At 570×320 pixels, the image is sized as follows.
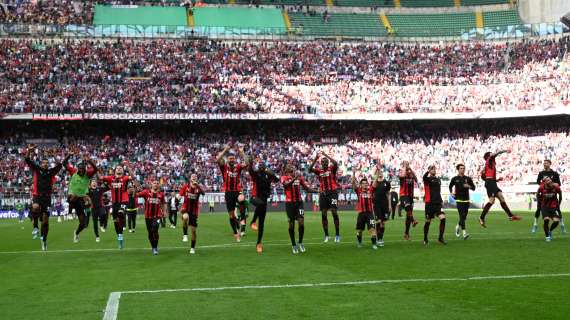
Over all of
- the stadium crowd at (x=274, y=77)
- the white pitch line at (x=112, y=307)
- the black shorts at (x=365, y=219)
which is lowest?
the white pitch line at (x=112, y=307)

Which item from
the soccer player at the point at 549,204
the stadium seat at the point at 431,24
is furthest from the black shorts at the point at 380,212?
the stadium seat at the point at 431,24

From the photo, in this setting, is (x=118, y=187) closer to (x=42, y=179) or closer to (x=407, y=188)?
(x=42, y=179)

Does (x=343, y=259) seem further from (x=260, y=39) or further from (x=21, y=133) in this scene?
(x=260, y=39)

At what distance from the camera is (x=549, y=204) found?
22.1 metres

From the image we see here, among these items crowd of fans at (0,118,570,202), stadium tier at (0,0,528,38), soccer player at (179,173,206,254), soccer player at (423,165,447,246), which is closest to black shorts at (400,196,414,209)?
soccer player at (423,165,447,246)

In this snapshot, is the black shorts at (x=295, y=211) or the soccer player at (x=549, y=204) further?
the soccer player at (x=549, y=204)

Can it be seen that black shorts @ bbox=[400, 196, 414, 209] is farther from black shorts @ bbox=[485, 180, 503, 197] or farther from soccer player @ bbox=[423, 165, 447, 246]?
black shorts @ bbox=[485, 180, 503, 197]

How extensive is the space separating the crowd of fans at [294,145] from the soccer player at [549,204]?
41.3 m

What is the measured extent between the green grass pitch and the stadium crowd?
4890 centimetres

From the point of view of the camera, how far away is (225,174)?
25.2 metres

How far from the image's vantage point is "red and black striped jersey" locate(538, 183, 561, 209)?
22.1 m

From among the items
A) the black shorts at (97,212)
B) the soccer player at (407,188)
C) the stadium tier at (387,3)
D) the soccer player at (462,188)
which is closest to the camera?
the soccer player at (462,188)

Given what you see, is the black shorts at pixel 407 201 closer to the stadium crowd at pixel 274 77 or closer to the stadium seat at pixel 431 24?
the stadium crowd at pixel 274 77

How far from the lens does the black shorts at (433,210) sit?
22234 mm
